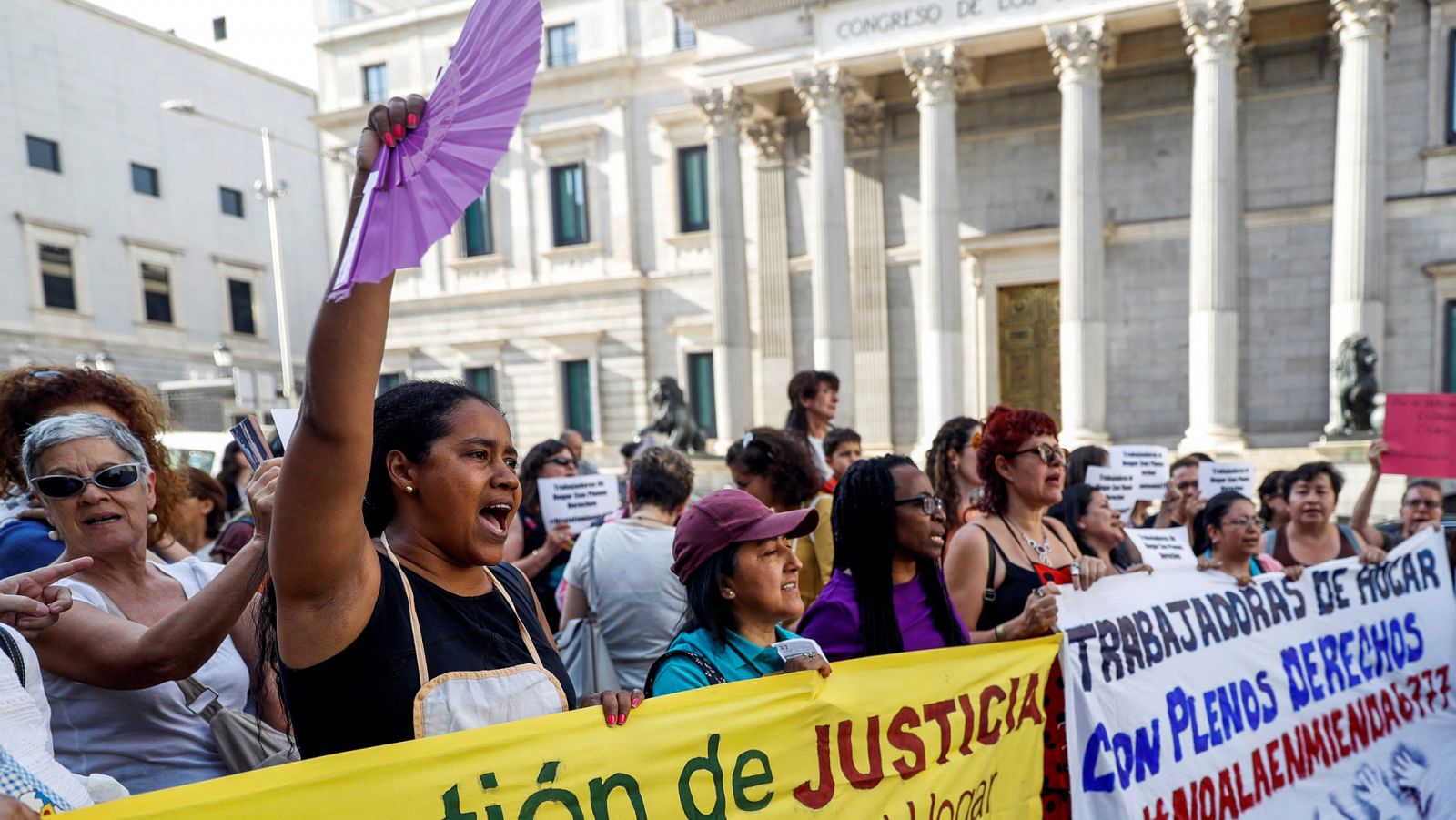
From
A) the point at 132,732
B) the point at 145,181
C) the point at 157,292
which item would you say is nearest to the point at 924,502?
the point at 132,732

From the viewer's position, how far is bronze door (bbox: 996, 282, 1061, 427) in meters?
21.2

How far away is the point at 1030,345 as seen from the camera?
21.5m

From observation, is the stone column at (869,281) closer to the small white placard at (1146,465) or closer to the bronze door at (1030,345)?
the bronze door at (1030,345)

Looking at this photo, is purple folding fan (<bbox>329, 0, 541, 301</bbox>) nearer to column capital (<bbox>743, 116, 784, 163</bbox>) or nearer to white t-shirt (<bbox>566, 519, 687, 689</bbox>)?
white t-shirt (<bbox>566, 519, 687, 689</bbox>)

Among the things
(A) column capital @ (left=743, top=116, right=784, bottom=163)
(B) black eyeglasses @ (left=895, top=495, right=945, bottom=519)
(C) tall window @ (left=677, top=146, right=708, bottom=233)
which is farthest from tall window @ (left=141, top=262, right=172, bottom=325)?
(B) black eyeglasses @ (left=895, top=495, right=945, bottom=519)

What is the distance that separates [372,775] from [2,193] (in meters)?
35.1

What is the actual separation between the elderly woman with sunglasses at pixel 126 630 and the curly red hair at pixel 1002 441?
9.06 ft

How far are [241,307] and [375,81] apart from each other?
11.5m

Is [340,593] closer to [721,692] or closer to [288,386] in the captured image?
[721,692]

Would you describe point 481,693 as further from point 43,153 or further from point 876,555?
point 43,153

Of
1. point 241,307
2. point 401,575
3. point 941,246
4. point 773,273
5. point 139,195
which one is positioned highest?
point 139,195

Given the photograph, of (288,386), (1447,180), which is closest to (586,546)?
(1447,180)

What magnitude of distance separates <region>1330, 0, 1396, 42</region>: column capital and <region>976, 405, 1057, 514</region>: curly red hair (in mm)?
16935

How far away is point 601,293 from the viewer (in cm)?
2623
